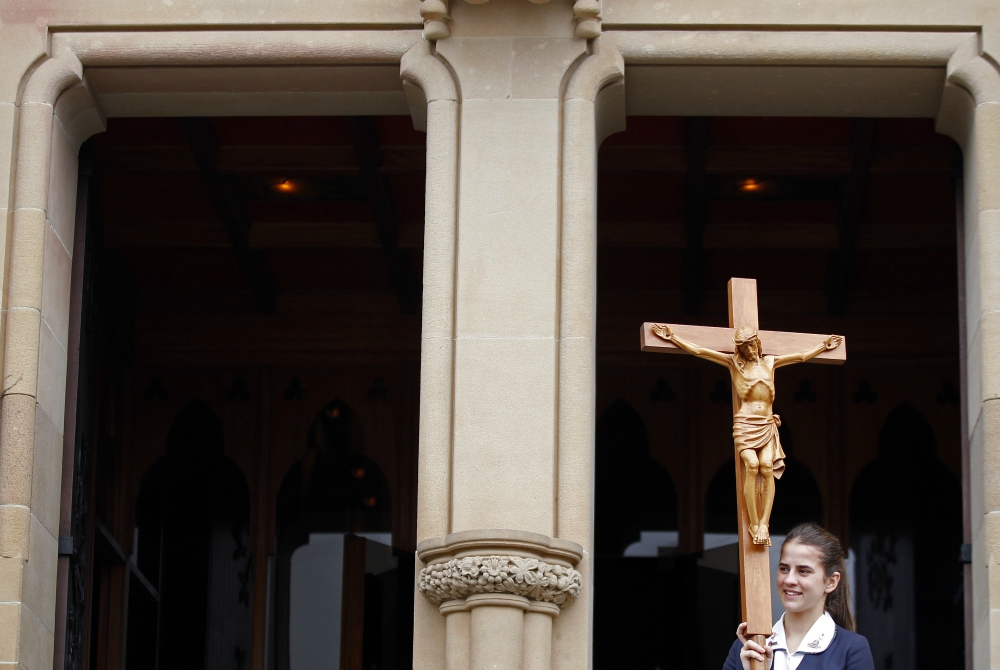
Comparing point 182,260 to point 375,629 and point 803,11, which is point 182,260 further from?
point 803,11

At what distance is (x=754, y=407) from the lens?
10156 mm

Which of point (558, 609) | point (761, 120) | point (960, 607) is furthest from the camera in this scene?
point (960, 607)

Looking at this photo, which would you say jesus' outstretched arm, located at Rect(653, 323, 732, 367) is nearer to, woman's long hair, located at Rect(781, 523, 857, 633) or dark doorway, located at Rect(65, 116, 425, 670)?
woman's long hair, located at Rect(781, 523, 857, 633)

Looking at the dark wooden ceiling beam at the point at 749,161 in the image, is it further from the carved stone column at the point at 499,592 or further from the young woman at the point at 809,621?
the young woman at the point at 809,621

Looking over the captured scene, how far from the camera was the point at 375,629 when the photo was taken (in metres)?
17.7

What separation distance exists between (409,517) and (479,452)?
278 inches

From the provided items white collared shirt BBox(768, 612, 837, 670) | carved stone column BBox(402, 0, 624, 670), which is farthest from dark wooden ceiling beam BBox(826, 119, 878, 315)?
white collared shirt BBox(768, 612, 837, 670)

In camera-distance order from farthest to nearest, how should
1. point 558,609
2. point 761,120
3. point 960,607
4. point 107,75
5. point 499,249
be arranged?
point 960,607
point 761,120
point 107,75
point 499,249
point 558,609

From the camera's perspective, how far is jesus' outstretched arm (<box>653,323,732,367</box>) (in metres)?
10.1

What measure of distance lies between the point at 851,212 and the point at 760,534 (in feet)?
22.0

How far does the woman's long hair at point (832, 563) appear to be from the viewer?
904 centimetres

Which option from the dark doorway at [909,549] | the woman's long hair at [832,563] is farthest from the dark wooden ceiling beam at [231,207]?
the woman's long hair at [832,563]

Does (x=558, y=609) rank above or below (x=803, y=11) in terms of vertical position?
below

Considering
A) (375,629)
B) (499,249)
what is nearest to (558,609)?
(499,249)
